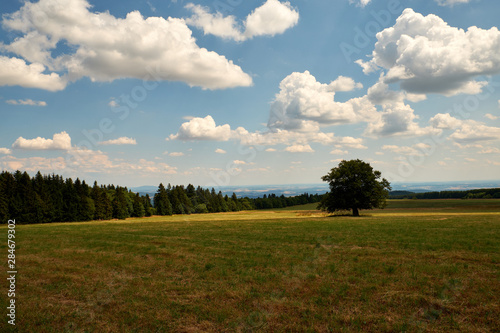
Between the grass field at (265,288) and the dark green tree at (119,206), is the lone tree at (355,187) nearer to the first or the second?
the grass field at (265,288)

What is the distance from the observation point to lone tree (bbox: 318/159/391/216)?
5744 cm

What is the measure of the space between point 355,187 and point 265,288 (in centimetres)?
4941

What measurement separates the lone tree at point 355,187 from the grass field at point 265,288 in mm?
36538

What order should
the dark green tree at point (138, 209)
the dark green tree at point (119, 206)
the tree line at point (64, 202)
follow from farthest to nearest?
the dark green tree at point (138, 209)
the dark green tree at point (119, 206)
the tree line at point (64, 202)

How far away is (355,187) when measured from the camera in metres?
57.2

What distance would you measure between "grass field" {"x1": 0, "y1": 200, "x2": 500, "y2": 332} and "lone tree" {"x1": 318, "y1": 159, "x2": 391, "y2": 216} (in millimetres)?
36538

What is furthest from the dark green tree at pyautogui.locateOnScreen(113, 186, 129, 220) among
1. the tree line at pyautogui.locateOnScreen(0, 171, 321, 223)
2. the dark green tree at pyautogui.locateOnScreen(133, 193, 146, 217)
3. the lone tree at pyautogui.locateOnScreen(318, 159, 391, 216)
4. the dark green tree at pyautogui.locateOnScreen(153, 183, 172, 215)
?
the lone tree at pyautogui.locateOnScreen(318, 159, 391, 216)

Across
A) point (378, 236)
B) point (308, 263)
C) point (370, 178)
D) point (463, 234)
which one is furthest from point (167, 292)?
point (370, 178)

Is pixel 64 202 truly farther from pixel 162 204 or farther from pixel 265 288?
pixel 265 288

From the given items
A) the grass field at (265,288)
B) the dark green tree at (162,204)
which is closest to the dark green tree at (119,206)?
the dark green tree at (162,204)

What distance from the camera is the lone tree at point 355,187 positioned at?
57438 millimetres

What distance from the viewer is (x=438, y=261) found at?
52.3 ft

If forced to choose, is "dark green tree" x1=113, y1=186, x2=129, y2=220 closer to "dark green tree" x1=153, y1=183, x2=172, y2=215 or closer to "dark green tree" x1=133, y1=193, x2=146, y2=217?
"dark green tree" x1=133, y1=193, x2=146, y2=217

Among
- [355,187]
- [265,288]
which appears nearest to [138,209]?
[355,187]
